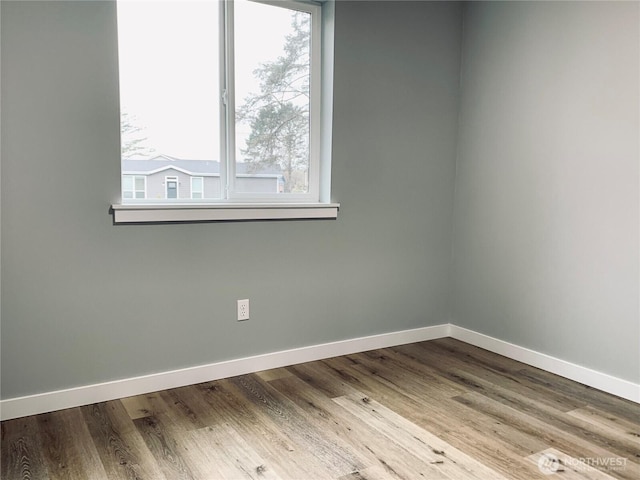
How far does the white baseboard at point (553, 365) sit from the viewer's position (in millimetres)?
2582

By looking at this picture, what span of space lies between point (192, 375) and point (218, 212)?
83cm

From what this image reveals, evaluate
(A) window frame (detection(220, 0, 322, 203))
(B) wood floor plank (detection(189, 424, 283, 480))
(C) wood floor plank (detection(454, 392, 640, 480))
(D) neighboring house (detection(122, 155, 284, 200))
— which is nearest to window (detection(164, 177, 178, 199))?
(D) neighboring house (detection(122, 155, 284, 200))

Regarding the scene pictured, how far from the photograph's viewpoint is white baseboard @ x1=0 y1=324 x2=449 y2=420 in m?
2.29

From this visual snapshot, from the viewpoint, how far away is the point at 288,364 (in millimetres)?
2938

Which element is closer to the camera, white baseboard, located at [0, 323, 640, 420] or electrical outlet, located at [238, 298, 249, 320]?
white baseboard, located at [0, 323, 640, 420]

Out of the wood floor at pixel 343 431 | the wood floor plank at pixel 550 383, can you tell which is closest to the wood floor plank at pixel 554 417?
the wood floor at pixel 343 431

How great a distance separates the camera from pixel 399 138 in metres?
3.19

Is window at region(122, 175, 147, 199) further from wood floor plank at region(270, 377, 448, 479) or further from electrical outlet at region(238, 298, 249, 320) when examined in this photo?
wood floor plank at region(270, 377, 448, 479)

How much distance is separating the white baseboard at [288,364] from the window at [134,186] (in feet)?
2.84

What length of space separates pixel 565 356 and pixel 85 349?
A: 7.97 ft

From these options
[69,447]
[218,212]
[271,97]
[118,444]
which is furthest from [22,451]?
[271,97]

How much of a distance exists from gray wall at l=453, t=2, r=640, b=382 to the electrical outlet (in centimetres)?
146

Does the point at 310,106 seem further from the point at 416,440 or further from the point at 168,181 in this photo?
the point at 416,440

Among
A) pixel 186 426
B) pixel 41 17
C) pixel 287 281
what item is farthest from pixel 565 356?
pixel 41 17
